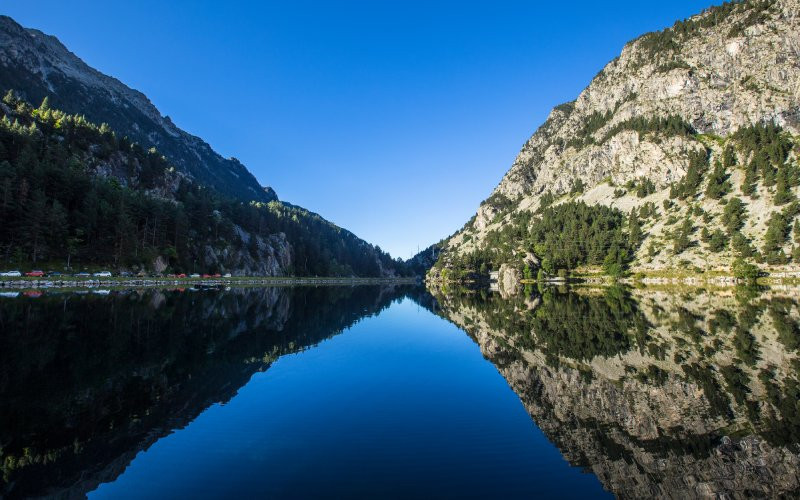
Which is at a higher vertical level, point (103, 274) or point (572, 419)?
point (103, 274)

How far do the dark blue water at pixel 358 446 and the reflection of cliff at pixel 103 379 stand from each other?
1032 millimetres

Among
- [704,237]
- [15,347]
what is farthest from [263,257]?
[704,237]

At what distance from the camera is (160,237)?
121938 mm

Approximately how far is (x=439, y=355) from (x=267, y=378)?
12.2 m

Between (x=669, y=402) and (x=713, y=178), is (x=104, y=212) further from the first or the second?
(x=713, y=178)

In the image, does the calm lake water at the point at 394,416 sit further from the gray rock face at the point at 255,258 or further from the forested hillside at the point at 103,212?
the gray rock face at the point at 255,258

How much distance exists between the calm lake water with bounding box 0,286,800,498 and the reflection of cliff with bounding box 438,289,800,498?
0.25ft

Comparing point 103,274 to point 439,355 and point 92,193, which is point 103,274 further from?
point 439,355

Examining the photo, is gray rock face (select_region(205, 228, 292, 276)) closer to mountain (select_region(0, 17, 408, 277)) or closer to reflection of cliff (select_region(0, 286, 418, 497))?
mountain (select_region(0, 17, 408, 277))

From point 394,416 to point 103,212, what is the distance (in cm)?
11652

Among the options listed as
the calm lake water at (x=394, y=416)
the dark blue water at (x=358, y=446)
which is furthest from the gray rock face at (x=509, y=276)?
the dark blue water at (x=358, y=446)

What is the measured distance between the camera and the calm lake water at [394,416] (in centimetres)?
935

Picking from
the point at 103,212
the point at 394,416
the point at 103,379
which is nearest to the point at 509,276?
the point at 103,212

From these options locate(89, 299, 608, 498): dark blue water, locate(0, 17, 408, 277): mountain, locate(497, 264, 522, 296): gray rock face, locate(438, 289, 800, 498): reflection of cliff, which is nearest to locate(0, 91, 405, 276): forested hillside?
locate(0, 17, 408, 277): mountain
